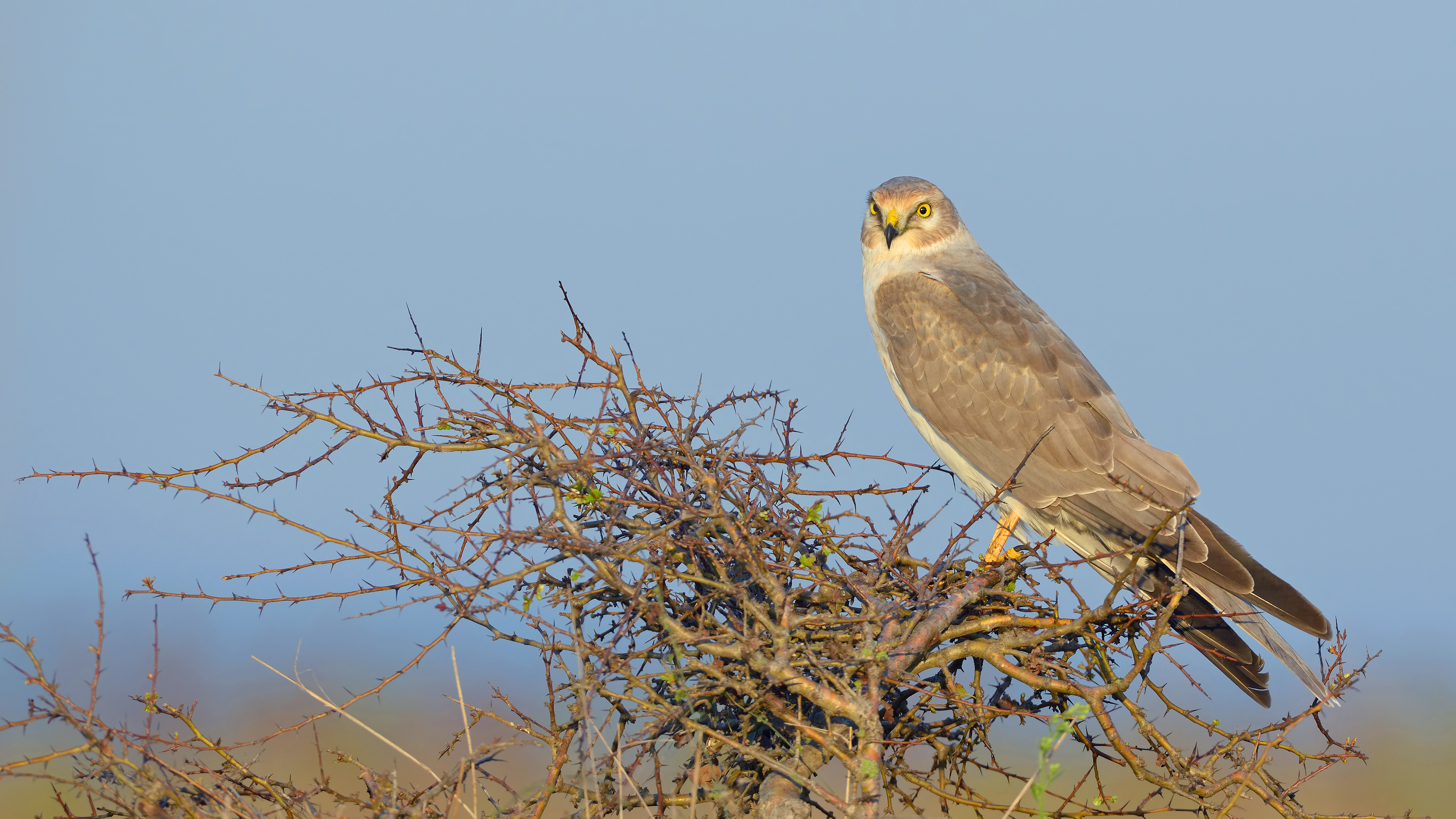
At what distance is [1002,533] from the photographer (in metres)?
5.45

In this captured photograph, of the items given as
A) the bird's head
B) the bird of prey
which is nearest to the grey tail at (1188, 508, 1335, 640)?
the bird of prey

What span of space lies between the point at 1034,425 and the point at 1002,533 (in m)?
0.66

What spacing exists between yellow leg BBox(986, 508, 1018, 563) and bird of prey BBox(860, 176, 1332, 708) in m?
0.02

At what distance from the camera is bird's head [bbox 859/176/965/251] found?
6668 mm

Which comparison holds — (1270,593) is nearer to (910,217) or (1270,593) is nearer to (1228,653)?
(1228,653)

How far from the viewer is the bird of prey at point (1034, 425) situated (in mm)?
Answer: 4586

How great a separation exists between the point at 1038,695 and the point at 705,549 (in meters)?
1.54

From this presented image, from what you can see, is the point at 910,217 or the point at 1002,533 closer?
the point at 1002,533

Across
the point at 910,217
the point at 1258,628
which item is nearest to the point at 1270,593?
the point at 1258,628

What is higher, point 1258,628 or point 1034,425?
point 1034,425

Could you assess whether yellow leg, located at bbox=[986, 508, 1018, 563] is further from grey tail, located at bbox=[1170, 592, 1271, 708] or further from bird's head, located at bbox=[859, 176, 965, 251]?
bird's head, located at bbox=[859, 176, 965, 251]

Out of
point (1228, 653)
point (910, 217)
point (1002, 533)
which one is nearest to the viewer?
point (1228, 653)

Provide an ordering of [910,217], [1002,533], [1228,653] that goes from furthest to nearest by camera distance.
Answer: [910,217] < [1002,533] < [1228,653]

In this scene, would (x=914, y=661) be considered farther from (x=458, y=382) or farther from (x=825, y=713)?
(x=458, y=382)
